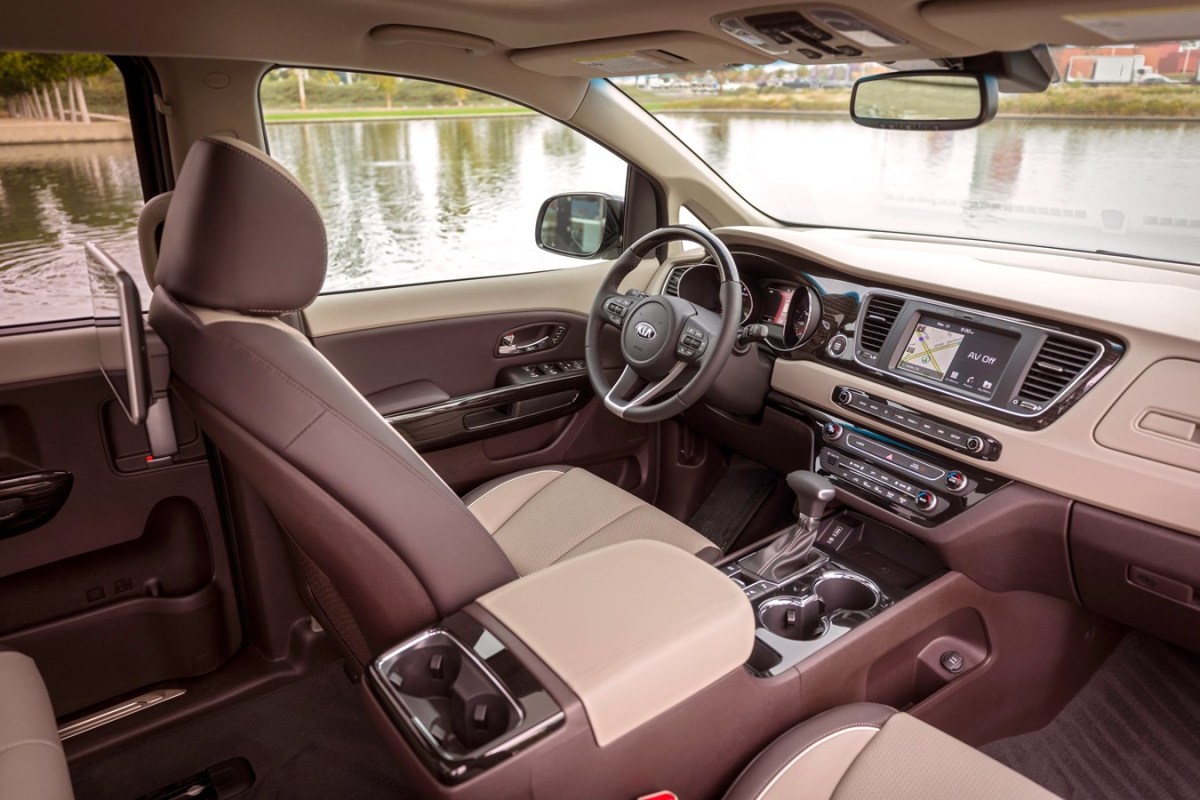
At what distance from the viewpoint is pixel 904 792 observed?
4.06 feet

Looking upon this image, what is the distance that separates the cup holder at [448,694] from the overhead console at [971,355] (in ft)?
3.80

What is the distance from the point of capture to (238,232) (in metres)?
1.21

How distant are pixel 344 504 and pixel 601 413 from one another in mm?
1562

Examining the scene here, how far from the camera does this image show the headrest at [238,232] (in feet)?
3.92

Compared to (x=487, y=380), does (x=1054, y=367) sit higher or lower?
higher

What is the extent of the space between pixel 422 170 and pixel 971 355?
1.94 meters

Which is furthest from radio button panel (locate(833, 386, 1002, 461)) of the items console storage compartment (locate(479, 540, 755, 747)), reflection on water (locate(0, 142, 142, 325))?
reflection on water (locate(0, 142, 142, 325))

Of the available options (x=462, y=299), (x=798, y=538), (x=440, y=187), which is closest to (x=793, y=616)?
(x=798, y=538)

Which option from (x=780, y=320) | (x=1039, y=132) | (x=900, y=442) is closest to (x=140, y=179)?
(x=780, y=320)

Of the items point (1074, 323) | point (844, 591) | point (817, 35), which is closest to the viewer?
point (1074, 323)

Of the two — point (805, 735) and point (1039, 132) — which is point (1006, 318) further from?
point (805, 735)

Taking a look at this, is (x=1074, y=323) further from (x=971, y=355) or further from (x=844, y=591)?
(x=844, y=591)

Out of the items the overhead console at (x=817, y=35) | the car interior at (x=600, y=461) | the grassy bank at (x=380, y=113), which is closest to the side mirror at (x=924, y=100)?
the car interior at (x=600, y=461)

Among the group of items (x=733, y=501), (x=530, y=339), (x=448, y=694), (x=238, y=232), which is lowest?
(x=733, y=501)
